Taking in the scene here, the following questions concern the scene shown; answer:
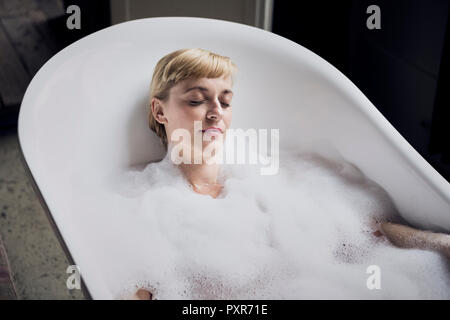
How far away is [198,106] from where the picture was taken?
4.97 feet

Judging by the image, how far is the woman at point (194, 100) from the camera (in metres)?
1.51

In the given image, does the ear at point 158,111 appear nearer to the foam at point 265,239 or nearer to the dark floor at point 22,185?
the foam at point 265,239

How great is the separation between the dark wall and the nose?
679mm

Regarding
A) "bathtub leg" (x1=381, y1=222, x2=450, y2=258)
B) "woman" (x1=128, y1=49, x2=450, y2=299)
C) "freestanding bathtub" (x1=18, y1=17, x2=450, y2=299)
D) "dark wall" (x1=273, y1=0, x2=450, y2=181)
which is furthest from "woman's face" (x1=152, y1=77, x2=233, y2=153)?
"dark wall" (x1=273, y1=0, x2=450, y2=181)

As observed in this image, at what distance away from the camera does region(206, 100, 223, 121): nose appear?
1.52m

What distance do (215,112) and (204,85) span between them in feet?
0.25

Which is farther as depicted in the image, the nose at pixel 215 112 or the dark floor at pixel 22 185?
the dark floor at pixel 22 185

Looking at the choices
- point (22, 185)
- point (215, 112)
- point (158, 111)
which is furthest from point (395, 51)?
point (22, 185)

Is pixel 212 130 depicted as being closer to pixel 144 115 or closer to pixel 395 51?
pixel 144 115

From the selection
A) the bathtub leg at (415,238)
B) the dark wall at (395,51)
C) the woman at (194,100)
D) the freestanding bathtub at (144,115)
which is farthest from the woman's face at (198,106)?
the dark wall at (395,51)

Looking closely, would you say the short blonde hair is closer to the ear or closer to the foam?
the ear

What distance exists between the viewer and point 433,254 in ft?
4.39

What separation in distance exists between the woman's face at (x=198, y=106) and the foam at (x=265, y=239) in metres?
0.13
